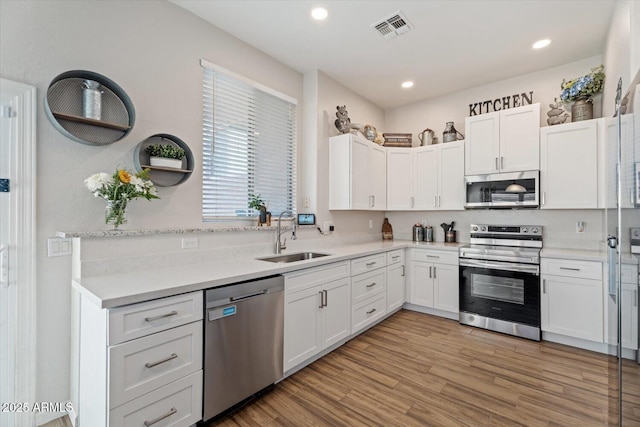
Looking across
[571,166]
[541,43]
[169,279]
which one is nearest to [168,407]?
[169,279]

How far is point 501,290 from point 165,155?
3550 millimetres

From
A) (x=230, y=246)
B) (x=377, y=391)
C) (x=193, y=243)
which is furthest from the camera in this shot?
(x=230, y=246)

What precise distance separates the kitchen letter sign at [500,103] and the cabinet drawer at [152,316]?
4.06 metres

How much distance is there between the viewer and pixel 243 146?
2932mm

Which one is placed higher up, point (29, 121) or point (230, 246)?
point (29, 121)

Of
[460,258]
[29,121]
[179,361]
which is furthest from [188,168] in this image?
[460,258]

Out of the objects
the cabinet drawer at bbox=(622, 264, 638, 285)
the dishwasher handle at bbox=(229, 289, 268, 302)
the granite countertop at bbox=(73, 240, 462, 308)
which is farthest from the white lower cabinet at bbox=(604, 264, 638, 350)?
the dishwasher handle at bbox=(229, 289, 268, 302)

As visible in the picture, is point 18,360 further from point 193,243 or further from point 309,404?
point 309,404

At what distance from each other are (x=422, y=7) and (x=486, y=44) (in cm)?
102

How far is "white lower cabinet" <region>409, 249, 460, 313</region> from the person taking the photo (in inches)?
139

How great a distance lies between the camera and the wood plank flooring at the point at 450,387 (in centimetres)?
184

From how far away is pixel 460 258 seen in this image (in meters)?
3.45

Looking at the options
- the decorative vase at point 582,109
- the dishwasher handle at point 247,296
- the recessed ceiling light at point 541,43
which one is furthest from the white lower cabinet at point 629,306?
the recessed ceiling light at point 541,43

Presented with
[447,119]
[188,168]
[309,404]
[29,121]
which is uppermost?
[447,119]
